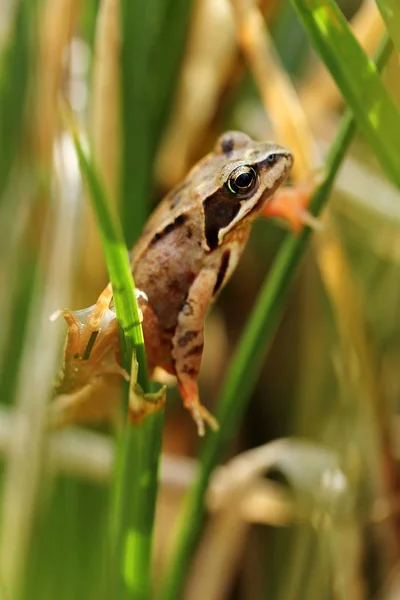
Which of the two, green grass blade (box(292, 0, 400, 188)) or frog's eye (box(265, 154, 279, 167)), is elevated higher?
green grass blade (box(292, 0, 400, 188))

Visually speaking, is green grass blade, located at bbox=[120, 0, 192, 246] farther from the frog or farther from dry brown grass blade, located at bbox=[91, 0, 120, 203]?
the frog

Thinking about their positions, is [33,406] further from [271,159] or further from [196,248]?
[271,159]

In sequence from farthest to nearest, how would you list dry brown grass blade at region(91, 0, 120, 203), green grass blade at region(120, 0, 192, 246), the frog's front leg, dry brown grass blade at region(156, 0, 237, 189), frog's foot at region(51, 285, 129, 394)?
dry brown grass blade at region(156, 0, 237, 189) → green grass blade at region(120, 0, 192, 246) → dry brown grass blade at region(91, 0, 120, 203) → the frog's front leg → frog's foot at region(51, 285, 129, 394)

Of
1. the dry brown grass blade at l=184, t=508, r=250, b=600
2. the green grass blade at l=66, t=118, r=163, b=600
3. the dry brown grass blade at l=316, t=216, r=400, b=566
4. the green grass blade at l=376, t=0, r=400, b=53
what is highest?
the green grass blade at l=376, t=0, r=400, b=53

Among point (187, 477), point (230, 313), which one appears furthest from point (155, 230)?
point (230, 313)

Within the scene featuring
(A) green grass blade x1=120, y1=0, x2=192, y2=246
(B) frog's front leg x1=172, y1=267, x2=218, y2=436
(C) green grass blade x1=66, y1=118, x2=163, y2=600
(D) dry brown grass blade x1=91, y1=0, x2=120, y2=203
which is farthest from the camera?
(A) green grass blade x1=120, y1=0, x2=192, y2=246

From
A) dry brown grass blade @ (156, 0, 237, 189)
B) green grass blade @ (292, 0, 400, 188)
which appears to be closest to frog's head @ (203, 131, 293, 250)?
green grass blade @ (292, 0, 400, 188)

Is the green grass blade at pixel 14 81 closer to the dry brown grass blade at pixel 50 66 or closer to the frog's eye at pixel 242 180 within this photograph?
the dry brown grass blade at pixel 50 66

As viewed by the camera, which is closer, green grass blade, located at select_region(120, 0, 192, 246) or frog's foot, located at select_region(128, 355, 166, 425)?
frog's foot, located at select_region(128, 355, 166, 425)
